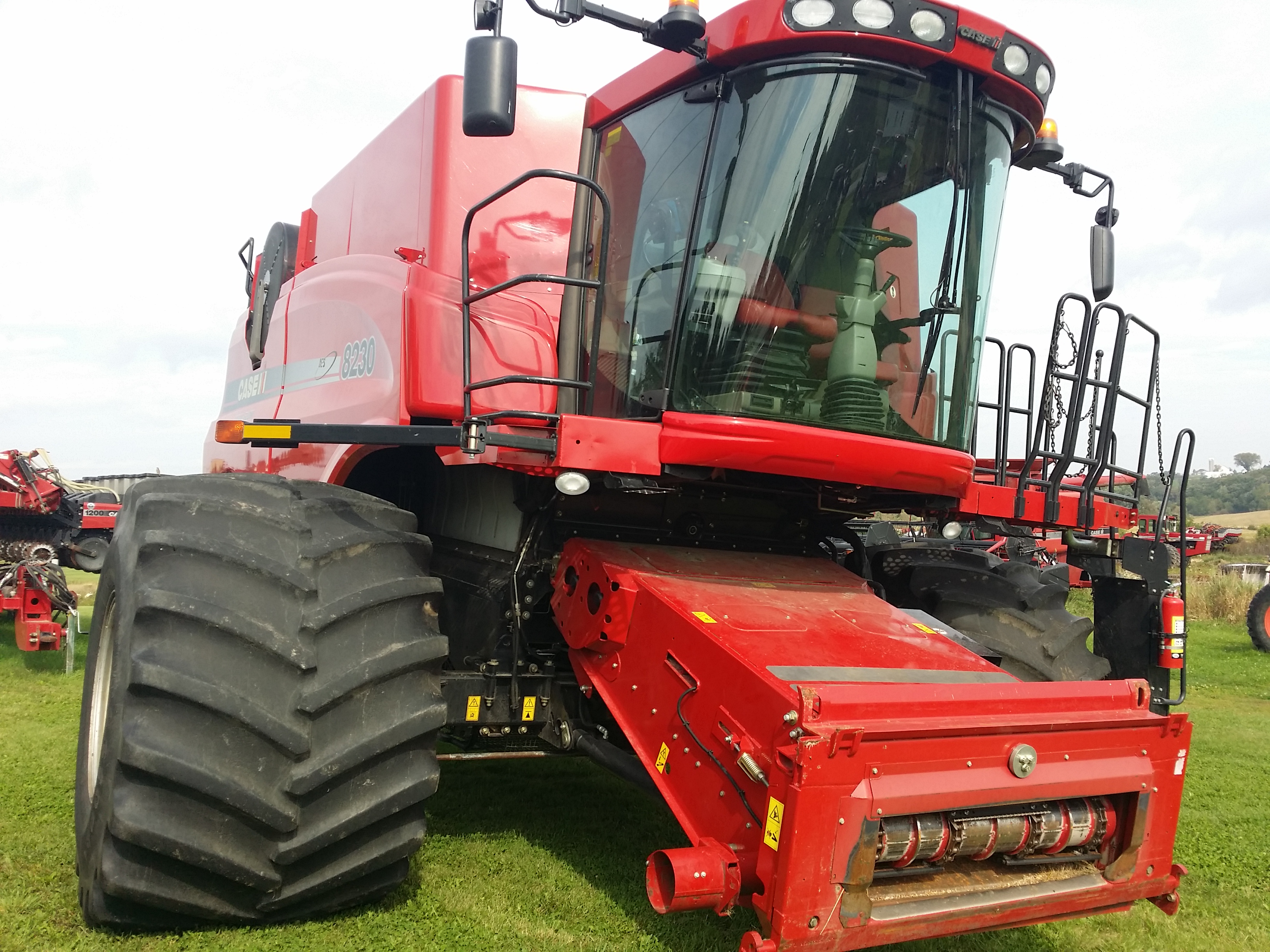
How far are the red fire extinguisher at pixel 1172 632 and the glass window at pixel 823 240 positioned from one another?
1.43m

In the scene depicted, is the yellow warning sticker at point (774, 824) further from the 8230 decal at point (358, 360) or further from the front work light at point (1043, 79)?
the front work light at point (1043, 79)

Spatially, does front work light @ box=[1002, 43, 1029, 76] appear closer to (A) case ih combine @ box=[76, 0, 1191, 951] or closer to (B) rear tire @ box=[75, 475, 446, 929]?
(A) case ih combine @ box=[76, 0, 1191, 951]

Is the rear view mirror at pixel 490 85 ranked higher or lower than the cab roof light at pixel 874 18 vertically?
lower

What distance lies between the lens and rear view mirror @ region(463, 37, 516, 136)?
3.11 m

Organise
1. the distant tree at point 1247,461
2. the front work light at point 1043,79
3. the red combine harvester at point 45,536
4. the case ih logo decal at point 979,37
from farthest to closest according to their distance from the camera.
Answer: the distant tree at point 1247,461 → the red combine harvester at point 45,536 → the front work light at point 1043,79 → the case ih logo decal at point 979,37

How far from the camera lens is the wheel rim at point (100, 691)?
3.41 m

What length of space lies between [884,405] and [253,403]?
151 inches

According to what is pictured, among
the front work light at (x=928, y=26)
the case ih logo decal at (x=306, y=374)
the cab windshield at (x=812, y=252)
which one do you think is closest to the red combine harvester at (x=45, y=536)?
the case ih logo decal at (x=306, y=374)

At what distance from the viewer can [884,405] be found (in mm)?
3537

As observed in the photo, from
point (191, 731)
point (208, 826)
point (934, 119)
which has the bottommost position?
point (208, 826)

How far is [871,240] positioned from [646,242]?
2.60 ft

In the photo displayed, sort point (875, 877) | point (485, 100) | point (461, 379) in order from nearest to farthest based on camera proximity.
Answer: point (875, 877) < point (485, 100) < point (461, 379)

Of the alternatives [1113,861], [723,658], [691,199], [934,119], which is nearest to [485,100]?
[691,199]

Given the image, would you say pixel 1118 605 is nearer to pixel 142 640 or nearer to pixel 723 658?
pixel 723 658
